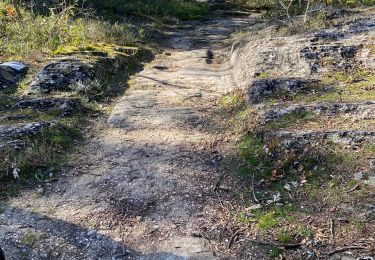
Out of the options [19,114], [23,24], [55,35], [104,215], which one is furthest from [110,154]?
[23,24]

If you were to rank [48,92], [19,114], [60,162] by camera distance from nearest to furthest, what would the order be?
[60,162]
[19,114]
[48,92]

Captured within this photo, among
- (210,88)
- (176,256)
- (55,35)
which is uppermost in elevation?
(55,35)

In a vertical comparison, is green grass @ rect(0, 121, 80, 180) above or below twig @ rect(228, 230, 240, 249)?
above

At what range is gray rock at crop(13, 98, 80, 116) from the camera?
266 inches

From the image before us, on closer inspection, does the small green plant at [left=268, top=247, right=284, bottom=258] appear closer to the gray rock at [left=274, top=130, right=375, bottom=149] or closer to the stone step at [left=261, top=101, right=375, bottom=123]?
the gray rock at [left=274, top=130, right=375, bottom=149]

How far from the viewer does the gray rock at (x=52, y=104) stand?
22.1 ft

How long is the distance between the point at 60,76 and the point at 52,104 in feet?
3.86

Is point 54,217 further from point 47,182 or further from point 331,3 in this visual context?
point 331,3

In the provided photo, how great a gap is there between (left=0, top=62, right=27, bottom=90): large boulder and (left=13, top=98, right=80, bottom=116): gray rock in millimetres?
1096

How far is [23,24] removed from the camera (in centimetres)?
1084

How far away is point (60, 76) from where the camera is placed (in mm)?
7859

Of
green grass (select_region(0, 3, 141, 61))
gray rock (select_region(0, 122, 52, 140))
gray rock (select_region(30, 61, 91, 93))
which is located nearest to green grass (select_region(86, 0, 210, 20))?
green grass (select_region(0, 3, 141, 61))

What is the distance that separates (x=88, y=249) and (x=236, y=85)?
514 cm

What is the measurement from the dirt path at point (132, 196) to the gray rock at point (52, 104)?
67 centimetres
